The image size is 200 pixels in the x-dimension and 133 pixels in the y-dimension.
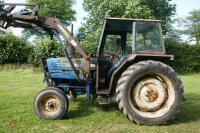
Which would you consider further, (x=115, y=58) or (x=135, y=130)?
(x=115, y=58)

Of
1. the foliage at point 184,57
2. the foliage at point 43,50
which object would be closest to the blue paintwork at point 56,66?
the foliage at point 43,50

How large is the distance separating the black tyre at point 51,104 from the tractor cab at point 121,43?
0.98 meters

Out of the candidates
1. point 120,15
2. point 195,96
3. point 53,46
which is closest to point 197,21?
point 120,15

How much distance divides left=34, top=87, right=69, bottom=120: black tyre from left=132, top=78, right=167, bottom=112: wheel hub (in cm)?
159

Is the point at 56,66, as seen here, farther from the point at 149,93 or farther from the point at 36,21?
the point at 149,93

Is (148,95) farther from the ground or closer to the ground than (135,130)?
farther from the ground

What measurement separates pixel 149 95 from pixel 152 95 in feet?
0.22

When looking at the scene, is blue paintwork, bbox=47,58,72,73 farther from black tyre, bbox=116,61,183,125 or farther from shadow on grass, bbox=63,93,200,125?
black tyre, bbox=116,61,183,125

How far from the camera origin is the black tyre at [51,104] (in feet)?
28.3

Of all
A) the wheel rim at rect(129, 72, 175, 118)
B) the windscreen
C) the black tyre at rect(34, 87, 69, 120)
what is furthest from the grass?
the windscreen

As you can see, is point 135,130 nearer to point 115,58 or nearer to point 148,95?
point 148,95

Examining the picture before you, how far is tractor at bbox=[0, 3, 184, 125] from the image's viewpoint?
28.0ft

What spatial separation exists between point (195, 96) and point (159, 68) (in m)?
5.46

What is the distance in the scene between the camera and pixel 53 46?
2742cm
